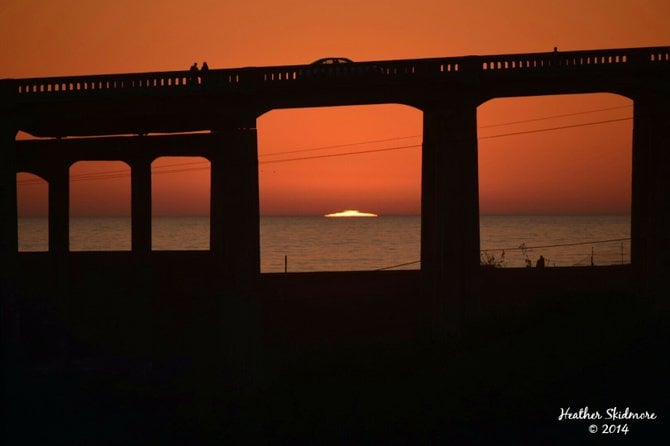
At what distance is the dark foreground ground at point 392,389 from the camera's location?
21.6 metres

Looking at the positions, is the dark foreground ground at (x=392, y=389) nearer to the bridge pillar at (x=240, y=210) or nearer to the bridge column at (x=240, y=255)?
the bridge column at (x=240, y=255)

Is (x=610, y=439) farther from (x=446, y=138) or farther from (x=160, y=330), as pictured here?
(x=160, y=330)

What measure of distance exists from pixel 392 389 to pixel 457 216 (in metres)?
10.2

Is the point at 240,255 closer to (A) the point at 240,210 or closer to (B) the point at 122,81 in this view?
(A) the point at 240,210

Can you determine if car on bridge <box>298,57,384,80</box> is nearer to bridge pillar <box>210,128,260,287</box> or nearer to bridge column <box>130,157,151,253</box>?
bridge pillar <box>210,128,260,287</box>

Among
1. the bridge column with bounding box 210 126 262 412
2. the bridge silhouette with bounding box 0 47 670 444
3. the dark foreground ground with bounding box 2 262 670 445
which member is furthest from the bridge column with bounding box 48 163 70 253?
the bridge column with bounding box 210 126 262 412

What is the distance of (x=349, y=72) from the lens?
113 feet

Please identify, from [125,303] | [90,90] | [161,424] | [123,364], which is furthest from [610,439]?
[125,303]

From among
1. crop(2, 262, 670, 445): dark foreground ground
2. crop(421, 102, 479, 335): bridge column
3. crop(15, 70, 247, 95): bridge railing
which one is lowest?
crop(2, 262, 670, 445): dark foreground ground

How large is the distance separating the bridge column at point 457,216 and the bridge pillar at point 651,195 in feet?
20.2

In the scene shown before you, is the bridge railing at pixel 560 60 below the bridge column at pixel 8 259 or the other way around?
the other way around

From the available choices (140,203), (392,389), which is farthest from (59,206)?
(392,389)

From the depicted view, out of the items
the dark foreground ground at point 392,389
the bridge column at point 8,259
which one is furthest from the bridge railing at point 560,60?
the bridge column at point 8,259

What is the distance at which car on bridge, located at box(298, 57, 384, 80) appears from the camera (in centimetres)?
3450
